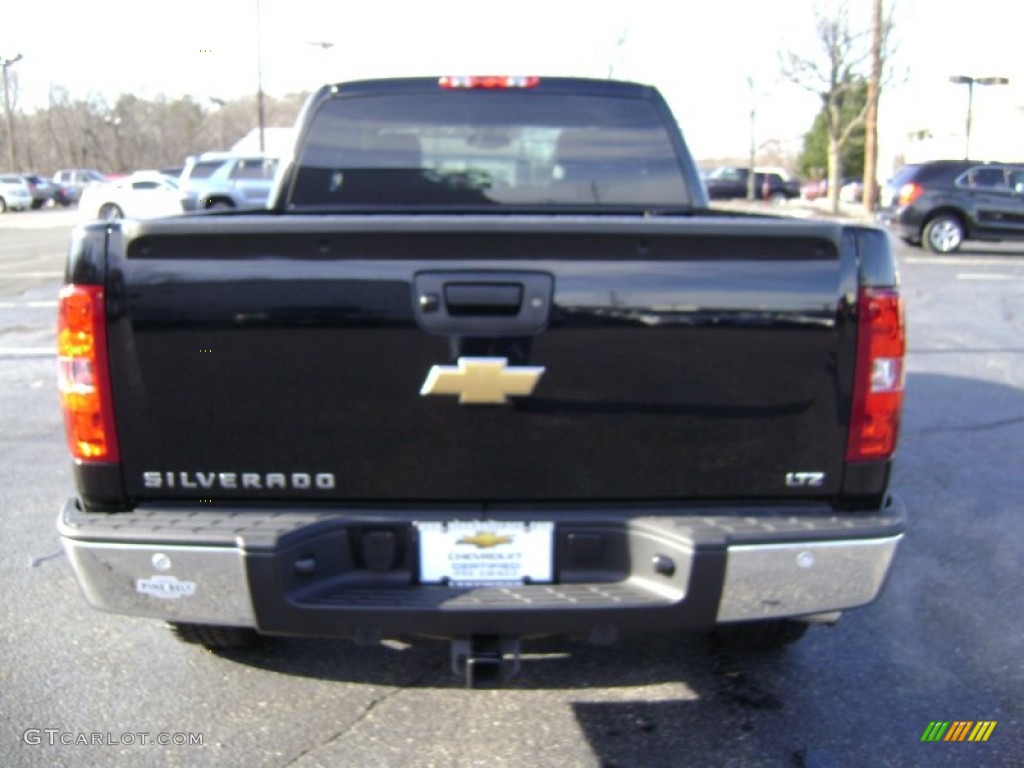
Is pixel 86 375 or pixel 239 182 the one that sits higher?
pixel 239 182

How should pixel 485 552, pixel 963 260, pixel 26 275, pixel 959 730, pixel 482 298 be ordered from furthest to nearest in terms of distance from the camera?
pixel 963 260
pixel 26 275
pixel 959 730
pixel 485 552
pixel 482 298

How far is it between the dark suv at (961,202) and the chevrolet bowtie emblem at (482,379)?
17.6 meters

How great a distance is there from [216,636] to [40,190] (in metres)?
47.0

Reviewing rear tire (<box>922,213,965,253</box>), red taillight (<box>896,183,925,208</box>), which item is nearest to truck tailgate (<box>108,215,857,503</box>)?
red taillight (<box>896,183,925,208</box>)

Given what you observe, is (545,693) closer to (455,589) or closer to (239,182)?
(455,589)

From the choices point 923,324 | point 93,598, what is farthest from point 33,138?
point 93,598

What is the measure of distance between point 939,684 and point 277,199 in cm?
323

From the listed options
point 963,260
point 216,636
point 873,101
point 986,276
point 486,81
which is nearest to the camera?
point 216,636

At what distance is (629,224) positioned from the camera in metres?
2.54

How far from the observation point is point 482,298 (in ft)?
8.25

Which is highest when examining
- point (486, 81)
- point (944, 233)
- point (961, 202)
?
point (486, 81)

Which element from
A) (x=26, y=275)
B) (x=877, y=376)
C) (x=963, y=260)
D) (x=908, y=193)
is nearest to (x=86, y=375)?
(x=877, y=376)

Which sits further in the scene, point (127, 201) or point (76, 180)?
point (76, 180)

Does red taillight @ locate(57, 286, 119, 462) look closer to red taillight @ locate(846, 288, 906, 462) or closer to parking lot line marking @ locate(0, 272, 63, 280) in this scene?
red taillight @ locate(846, 288, 906, 462)
